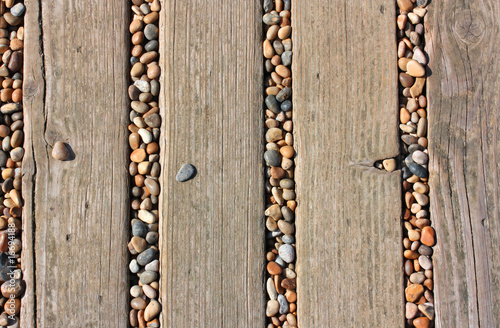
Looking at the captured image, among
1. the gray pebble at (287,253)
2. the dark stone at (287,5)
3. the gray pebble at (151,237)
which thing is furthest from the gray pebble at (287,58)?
the gray pebble at (151,237)

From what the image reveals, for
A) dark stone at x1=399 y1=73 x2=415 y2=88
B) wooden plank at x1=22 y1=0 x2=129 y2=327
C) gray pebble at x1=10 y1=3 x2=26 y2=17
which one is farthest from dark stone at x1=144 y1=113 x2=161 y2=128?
dark stone at x1=399 y1=73 x2=415 y2=88

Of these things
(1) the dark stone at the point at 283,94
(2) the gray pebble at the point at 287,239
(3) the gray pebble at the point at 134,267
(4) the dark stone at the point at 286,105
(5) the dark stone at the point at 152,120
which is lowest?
(3) the gray pebble at the point at 134,267

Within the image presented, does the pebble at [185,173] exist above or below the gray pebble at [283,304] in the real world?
above

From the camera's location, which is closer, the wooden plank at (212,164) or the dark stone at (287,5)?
the wooden plank at (212,164)

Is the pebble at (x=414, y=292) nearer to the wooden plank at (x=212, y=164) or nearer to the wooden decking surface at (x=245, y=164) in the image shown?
the wooden decking surface at (x=245, y=164)

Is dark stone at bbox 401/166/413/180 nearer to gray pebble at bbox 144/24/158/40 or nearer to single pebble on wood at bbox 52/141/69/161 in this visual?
gray pebble at bbox 144/24/158/40

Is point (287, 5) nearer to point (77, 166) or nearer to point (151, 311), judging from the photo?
point (77, 166)

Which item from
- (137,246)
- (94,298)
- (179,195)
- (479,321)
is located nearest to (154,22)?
(179,195)
